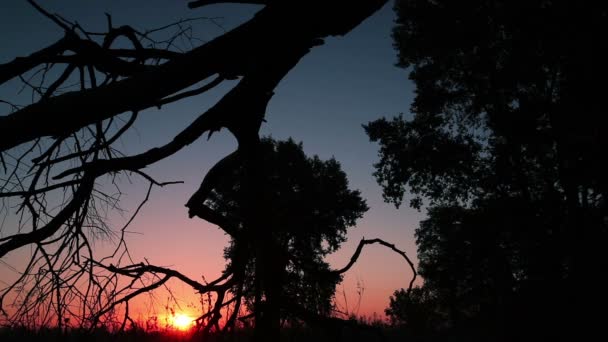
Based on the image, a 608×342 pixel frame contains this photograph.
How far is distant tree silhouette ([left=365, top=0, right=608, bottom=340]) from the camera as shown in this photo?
10750 millimetres

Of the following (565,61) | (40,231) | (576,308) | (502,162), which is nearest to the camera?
(40,231)

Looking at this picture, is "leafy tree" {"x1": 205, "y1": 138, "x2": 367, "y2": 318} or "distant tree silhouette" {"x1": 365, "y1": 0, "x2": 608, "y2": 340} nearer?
"distant tree silhouette" {"x1": 365, "y1": 0, "x2": 608, "y2": 340}

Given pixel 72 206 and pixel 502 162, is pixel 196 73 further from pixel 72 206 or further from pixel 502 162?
pixel 502 162

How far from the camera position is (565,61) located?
10852 mm

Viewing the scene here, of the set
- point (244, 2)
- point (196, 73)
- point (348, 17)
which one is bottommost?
point (196, 73)

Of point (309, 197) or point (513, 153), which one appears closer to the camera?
point (513, 153)

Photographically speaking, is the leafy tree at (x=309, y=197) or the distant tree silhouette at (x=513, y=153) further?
the leafy tree at (x=309, y=197)

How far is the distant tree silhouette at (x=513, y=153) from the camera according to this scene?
10750 mm

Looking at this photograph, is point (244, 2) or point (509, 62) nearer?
point (244, 2)

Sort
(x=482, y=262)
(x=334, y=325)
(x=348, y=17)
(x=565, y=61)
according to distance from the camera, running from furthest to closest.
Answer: (x=482, y=262), (x=565, y=61), (x=334, y=325), (x=348, y=17)

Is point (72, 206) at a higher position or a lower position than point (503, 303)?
higher

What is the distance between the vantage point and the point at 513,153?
14.8 meters

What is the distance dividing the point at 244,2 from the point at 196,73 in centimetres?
37

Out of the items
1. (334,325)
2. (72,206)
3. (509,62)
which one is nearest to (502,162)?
(509,62)
